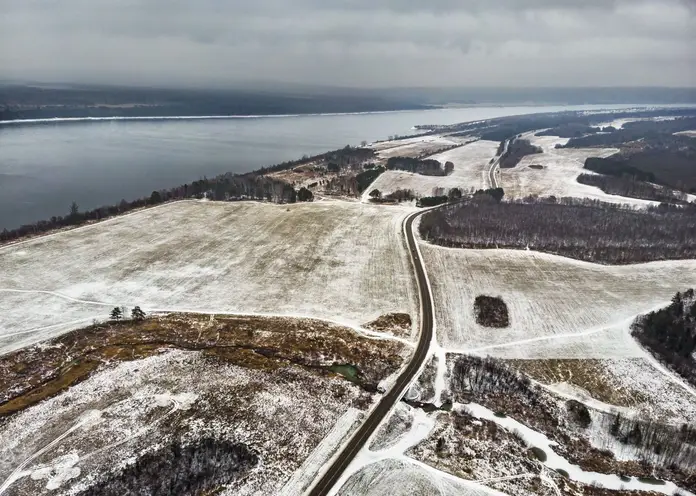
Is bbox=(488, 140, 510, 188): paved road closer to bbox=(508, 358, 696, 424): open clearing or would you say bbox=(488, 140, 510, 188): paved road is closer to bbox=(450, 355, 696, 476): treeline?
bbox=(508, 358, 696, 424): open clearing

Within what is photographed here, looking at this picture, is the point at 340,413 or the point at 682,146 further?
the point at 682,146

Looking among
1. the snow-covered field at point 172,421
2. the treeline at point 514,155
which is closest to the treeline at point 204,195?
the snow-covered field at point 172,421

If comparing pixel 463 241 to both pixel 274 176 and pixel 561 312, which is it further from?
pixel 274 176

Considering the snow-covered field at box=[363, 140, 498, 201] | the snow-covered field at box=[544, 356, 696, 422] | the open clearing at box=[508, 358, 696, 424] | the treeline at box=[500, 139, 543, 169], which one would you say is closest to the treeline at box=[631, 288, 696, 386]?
the snow-covered field at box=[544, 356, 696, 422]

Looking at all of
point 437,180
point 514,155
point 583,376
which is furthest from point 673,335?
point 514,155

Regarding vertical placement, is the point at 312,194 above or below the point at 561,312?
above

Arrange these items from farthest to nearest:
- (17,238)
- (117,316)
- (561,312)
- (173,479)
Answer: (17,238)
(561,312)
(117,316)
(173,479)

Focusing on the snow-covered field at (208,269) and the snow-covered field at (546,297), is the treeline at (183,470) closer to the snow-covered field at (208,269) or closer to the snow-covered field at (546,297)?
the snow-covered field at (208,269)

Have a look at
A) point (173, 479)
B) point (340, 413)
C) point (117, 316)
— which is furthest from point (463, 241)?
point (173, 479)
